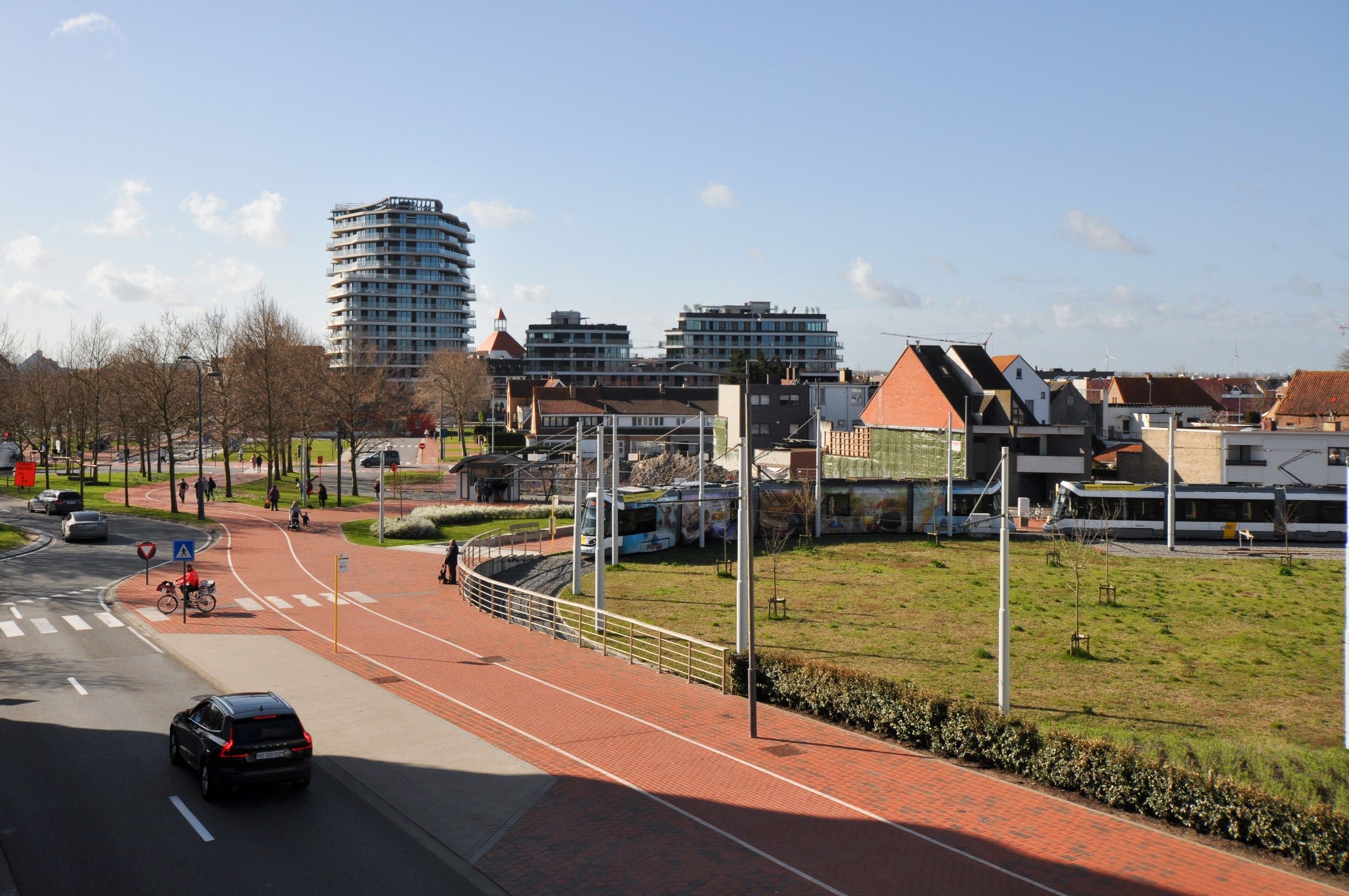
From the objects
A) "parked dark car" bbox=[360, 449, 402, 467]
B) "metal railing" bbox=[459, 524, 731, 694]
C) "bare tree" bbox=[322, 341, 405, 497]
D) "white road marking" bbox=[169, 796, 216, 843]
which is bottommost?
"white road marking" bbox=[169, 796, 216, 843]

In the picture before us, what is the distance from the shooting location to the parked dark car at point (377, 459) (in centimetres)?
8075

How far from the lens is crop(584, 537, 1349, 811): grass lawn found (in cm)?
1828

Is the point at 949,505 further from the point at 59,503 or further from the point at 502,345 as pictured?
the point at 502,345

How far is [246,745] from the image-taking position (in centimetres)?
1482

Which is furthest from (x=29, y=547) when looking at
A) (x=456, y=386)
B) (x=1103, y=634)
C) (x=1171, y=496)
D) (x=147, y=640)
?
(x=456, y=386)

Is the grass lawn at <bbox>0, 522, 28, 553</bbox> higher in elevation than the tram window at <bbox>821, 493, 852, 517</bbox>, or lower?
lower

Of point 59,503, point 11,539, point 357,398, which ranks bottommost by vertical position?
point 11,539

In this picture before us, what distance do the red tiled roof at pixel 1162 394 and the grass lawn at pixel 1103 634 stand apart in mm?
75096

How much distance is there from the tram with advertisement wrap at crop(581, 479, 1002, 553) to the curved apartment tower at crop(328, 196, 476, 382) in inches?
4544

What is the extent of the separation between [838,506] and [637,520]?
1131cm

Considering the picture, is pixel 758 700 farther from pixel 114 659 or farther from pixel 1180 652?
pixel 114 659

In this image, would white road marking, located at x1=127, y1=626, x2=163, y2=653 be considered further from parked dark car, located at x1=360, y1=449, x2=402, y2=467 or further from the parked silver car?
parked dark car, located at x1=360, y1=449, x2=402, y2=467

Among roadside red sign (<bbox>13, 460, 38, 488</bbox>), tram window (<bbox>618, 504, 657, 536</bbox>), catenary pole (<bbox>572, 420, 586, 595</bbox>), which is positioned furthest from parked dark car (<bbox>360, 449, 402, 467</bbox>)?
catenary pole (<bbox>572, 420, 586, 595</bbox>)

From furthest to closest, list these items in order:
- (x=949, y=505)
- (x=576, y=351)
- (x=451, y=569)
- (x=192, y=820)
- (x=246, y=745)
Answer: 1. (x=576, y=351)
2. (x=949, y=505)
3. (x=451, y=569)
4. (x=246, y=745)
5. (x=192, y=820)
